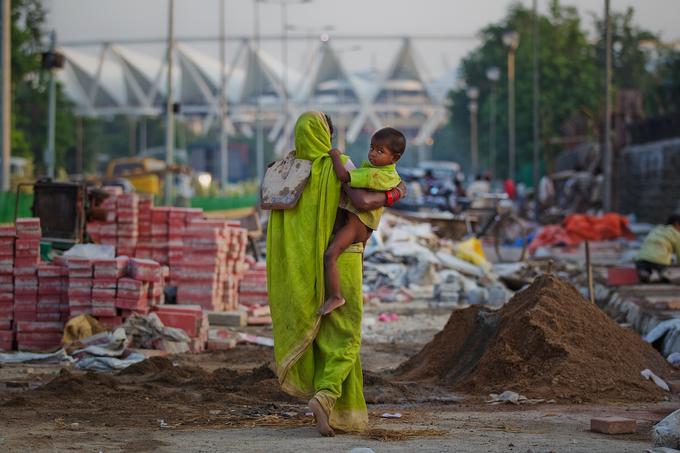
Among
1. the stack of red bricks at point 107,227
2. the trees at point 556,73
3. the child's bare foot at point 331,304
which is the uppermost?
the trees at point 556,73

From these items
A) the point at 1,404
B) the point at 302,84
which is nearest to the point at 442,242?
the point at 1,404

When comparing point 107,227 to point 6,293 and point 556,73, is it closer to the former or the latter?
point 6,293

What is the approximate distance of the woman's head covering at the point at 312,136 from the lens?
680 cm

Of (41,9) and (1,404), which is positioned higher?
(41,9)

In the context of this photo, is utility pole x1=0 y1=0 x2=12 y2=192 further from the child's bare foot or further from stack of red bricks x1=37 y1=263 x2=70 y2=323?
the child's bare foot

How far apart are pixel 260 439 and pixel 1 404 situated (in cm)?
210

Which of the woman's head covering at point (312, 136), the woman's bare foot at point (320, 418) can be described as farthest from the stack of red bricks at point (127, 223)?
the woman's bare foot at point (320, 418)

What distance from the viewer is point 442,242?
2394 cm

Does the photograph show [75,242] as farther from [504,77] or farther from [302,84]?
[302,84]

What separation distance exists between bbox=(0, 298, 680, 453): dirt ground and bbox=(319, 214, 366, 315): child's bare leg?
26.3 inches

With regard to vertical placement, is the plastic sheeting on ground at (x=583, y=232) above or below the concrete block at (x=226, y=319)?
above

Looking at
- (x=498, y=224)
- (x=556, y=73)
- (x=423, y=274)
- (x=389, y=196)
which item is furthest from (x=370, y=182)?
(x=556, y=73)

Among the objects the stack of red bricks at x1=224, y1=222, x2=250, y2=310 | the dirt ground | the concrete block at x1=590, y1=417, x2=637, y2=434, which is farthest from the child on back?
the stack of red bricks at x1=224, y1=222, x2=250, y2=310

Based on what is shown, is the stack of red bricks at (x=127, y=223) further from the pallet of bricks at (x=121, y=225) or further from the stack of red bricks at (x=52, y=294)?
the stack of red bricks at (x=52, y=294)
